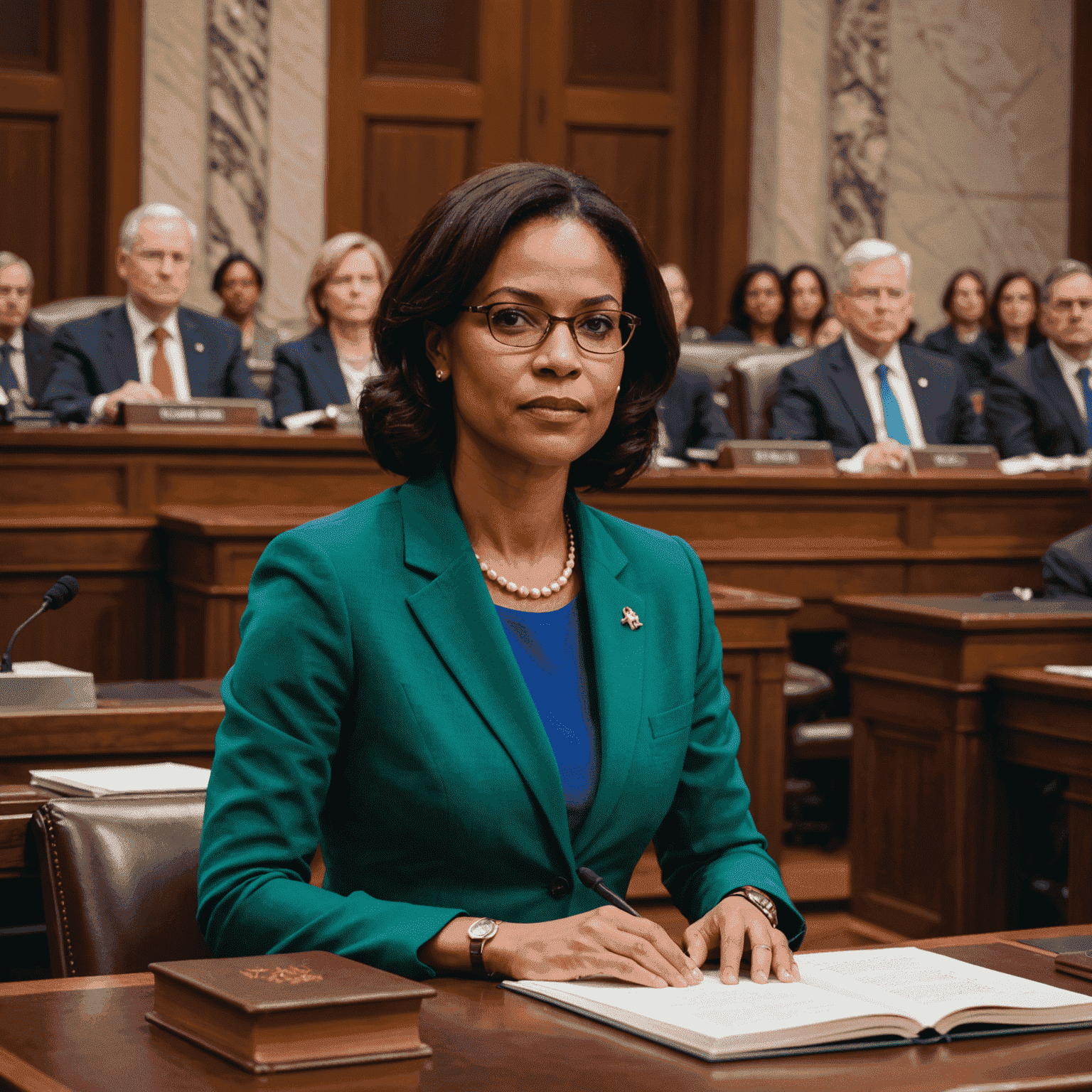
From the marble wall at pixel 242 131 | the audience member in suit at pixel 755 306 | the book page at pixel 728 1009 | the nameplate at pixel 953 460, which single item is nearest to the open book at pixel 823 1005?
the book page at pixel 728 1009

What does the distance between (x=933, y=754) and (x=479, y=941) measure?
7.75 ft

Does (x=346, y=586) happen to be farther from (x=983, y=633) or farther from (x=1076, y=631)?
(x=1076, y=631)

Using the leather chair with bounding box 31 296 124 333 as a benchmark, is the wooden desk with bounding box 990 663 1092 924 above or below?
below

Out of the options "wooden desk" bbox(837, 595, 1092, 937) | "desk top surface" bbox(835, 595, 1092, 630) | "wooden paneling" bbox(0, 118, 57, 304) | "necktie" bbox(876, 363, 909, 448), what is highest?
"wooden paneling" bbox(0, 118, 57, 304)

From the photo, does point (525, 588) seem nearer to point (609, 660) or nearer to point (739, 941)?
point (609, 660)

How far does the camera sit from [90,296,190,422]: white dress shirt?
19.9ft

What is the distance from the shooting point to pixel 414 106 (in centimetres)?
916

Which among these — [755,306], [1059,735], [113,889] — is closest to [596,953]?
[113,889]

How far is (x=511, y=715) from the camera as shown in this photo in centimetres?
145

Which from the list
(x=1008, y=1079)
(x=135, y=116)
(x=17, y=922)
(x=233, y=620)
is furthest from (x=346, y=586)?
(x=135, y=116)

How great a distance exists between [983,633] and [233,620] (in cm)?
185

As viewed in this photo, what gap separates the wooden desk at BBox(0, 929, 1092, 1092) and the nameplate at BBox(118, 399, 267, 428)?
3776mm

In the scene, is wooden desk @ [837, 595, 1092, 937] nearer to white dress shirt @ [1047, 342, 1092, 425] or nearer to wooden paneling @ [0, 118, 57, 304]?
white dress shirt @ [1047, 342, 1092, 425]

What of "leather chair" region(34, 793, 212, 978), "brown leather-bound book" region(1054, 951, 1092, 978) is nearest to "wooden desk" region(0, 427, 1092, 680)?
"leather chair" region(34, 793, 212, 978)
